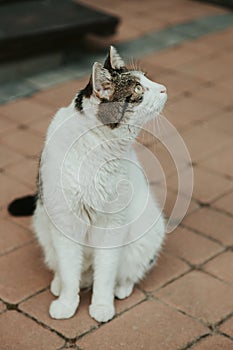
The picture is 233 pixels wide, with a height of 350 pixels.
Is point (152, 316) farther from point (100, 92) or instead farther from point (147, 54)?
point (147, 54)

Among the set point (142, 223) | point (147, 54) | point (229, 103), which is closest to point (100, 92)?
point (142, 223)

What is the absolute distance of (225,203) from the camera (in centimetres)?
370

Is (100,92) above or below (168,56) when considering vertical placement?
above

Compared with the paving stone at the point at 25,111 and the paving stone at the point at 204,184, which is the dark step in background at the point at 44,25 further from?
the paving stone at the point at 204,184

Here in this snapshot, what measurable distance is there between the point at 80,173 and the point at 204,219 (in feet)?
3.74

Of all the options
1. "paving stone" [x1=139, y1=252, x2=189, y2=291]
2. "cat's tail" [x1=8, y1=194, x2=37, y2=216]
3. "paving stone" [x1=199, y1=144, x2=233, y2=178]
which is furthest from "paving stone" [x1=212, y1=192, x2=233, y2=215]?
"cat's tail" [x1=8, y1=194, x2=37, y2=216]

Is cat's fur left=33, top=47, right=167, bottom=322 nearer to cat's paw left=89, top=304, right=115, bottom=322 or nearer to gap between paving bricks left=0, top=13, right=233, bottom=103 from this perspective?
cat's paw left=89, top=304, right=115, bottom=322

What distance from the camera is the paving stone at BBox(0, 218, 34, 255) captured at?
3273mm

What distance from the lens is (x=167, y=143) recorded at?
13.6 feet

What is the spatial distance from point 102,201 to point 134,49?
336 cm

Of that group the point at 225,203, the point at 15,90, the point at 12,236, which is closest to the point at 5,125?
the point at 15,90

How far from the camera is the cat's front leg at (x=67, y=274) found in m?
2.72

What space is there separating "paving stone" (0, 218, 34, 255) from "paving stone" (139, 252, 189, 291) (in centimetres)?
63

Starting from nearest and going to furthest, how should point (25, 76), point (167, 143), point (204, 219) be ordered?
point (204, 219)
point (167, 143)
point (25, 76)
